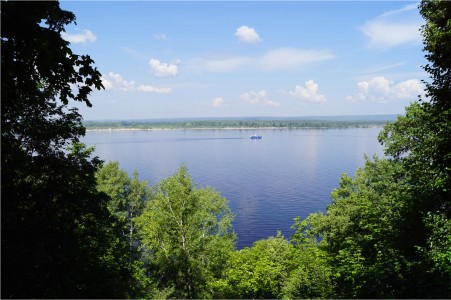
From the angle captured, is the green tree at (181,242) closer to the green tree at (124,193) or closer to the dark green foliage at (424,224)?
the dark green foliage at (424,224)

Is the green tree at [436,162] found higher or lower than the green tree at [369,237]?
higher

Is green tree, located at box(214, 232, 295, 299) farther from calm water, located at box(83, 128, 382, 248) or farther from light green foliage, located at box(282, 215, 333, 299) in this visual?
calm water, located at box(83, 128, 382, 248)

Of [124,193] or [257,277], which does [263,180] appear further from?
[257,277]

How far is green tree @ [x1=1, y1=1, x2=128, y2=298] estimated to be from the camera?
7285mm

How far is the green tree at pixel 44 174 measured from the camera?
7.29 metres

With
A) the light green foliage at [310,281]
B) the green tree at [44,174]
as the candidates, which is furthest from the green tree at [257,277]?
the green tree at [44,174]

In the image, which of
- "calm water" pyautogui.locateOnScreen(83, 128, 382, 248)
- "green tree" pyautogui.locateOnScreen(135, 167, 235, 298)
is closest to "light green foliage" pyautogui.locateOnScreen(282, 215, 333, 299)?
"green tree" pyautogui.locateOnScreen(135, 167, 235, 298)

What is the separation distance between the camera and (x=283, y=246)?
23.2 meters

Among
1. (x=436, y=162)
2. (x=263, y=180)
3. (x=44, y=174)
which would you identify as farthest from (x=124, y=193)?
(x=263, y=180)

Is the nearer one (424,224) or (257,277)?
(424,224)

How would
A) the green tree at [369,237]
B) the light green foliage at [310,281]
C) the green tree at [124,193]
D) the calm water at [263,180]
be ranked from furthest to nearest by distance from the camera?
the calm water at [263,180] < the green tree at [124,193] < the light green foliage at [310,281] < the green tree at [369,237]

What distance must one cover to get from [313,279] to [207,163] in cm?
13921

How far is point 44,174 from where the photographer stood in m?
14.7

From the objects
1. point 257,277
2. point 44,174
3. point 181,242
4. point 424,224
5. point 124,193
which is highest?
point 44,174
